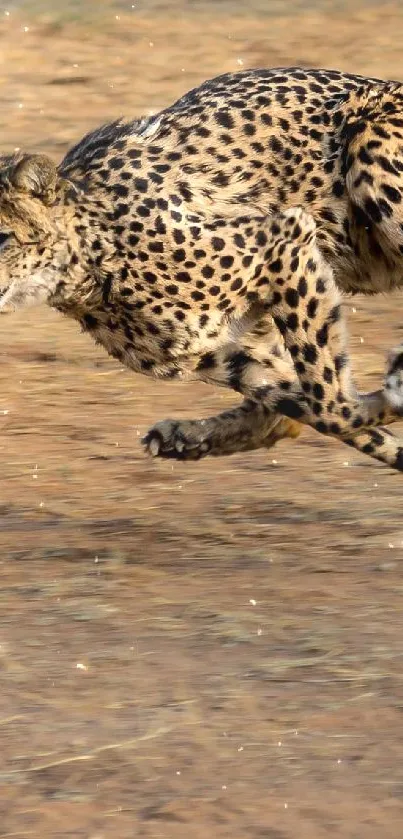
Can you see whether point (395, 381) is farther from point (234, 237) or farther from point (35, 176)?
point (35, 176)

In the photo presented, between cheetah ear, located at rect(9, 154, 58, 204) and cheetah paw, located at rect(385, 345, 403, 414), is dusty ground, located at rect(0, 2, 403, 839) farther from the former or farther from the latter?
cheetah ear, located at rect(9, 154, 58, 204)

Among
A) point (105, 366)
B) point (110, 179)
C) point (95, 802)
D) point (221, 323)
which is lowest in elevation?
point (105, 366)

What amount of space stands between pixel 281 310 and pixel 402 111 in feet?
2.62

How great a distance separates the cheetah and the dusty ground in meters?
0.54

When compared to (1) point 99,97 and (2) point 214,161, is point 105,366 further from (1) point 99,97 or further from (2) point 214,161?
(1) point 99,97

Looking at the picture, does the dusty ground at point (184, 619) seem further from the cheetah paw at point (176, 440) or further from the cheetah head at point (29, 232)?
the cheetah head at point (29, 232)

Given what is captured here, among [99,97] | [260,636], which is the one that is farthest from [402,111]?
→ [99,97]

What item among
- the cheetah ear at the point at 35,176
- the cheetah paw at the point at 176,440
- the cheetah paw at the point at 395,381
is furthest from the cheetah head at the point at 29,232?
the cheetah paw at the point at 395,381

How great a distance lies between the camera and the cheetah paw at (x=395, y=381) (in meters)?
6.13

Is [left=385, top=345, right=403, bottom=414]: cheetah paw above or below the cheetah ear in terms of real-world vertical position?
below

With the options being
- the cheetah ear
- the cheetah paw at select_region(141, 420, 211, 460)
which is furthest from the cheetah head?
the cheetah paw at select_region(141, 420, 211, 460)

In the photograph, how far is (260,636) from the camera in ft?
17.7

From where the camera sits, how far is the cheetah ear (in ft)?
19.7

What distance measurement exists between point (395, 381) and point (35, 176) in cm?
131
